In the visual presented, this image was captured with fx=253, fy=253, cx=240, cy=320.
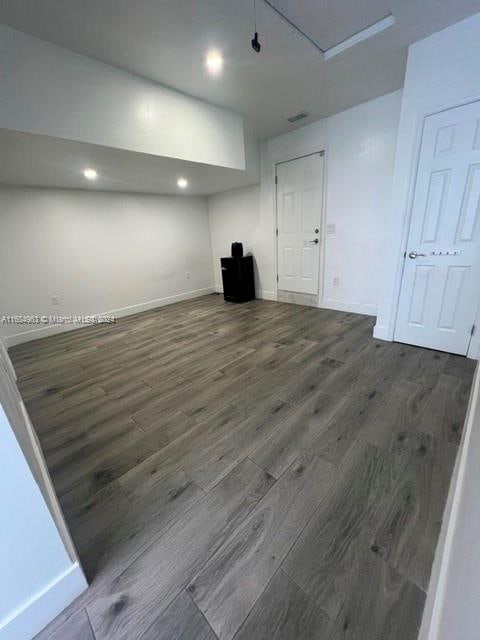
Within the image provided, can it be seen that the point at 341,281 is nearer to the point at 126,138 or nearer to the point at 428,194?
the point at 428,194

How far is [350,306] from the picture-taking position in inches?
144

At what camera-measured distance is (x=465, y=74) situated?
192 centimetres

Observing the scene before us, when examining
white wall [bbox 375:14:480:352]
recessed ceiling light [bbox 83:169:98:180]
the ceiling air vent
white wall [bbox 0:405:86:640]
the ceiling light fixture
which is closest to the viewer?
white wall [bbox 0:405:86:640]

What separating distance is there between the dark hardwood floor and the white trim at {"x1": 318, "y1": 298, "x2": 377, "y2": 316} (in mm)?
1013

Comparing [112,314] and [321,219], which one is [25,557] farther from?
[321,219]

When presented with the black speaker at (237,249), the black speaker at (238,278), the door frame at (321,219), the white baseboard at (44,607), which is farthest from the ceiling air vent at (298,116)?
the white baseboard at (44,607)

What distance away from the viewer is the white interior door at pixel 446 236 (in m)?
2.02

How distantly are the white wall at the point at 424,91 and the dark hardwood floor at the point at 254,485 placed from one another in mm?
1153

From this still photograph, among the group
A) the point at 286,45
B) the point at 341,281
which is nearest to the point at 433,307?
the point at 341,281

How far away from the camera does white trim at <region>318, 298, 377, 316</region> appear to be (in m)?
3.49

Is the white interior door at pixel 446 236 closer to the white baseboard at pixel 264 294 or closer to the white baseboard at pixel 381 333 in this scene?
the white baseboard at pixel 381 333

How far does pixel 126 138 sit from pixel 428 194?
2.69m

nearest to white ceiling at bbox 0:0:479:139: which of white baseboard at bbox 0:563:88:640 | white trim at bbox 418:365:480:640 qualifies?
white trim at bbox 418:365:480:640

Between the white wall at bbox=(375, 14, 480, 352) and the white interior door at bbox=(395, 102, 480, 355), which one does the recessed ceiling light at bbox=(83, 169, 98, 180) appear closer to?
the white wall at bbox=(375, 14, 480, 352)
